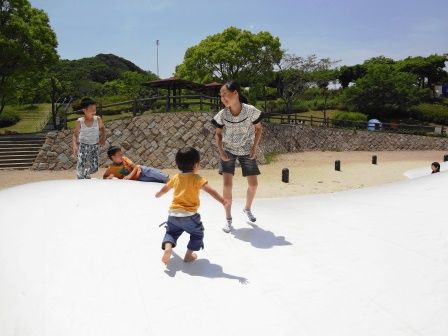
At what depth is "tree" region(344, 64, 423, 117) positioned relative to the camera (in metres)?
39.2

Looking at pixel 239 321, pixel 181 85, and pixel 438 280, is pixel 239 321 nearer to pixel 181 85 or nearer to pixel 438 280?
pixel 438 280

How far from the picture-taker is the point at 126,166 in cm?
552

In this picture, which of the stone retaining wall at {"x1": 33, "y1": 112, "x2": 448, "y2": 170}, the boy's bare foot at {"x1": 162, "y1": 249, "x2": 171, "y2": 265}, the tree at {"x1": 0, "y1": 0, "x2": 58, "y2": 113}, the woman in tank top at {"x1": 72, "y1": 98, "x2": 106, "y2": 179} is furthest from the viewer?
the tree at {"x1": 0, "y1": 0, "x2": 58, "y2": 113}

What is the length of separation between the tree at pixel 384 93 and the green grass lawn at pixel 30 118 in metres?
32.5

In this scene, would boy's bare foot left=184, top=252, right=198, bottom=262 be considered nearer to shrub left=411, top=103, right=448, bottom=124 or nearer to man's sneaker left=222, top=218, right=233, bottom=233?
man's sneaker left=222, top=218, right=233, bottom=233

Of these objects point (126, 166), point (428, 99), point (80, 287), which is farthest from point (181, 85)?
point (428, 99)

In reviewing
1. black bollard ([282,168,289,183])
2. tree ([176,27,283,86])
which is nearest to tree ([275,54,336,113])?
tree ([176,27,283,86])

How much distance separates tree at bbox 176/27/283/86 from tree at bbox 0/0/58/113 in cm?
1529

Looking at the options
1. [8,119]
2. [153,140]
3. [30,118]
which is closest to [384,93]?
[153,140]

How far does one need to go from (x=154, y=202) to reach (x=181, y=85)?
18774mm

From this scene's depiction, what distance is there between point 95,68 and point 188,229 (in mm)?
60659

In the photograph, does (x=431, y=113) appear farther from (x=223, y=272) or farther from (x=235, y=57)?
(x=223, y=272)

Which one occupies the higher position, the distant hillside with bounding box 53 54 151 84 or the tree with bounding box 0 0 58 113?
the distant hillside with bounding box 53 54 151 84

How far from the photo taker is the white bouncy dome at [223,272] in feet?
7.34
